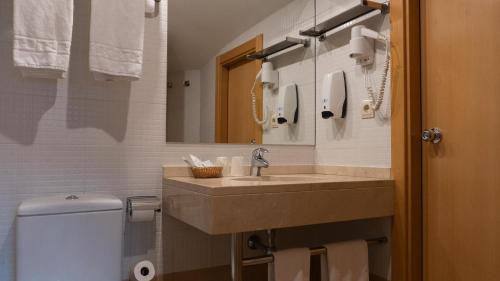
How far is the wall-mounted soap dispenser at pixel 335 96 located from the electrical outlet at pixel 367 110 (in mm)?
121

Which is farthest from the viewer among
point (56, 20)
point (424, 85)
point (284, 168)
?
point (284, 168)

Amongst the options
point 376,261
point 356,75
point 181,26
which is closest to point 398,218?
point 376,261

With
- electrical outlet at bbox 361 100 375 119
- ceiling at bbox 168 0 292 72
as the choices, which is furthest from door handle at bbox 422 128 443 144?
ceiling at bbox 168 0 292 72

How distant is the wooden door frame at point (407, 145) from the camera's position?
151 cm

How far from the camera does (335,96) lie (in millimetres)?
1810

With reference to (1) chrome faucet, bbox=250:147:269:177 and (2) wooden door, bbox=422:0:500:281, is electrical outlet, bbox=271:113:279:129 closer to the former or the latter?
(1) chrome faucet, bbox=250:147:269:177

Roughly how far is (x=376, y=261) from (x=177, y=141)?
1.06 metres

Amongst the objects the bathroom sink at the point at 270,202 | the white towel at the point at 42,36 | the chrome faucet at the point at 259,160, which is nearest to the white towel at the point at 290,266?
the bathroom sink at the point at 270,202

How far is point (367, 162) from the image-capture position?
5.60 ft

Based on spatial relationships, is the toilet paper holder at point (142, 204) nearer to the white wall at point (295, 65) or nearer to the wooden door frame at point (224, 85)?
the wooden door frame at point (224, 85)

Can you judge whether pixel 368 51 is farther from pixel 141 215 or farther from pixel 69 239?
pixel 69 239

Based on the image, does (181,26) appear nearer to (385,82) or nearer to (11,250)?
(385,82)

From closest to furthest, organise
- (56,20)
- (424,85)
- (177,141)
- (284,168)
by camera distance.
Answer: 1. (56,20)
2. (424,85)
3. (177,141)
4. (284,168)

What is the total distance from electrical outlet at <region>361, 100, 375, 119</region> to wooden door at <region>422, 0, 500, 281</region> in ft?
0.73
